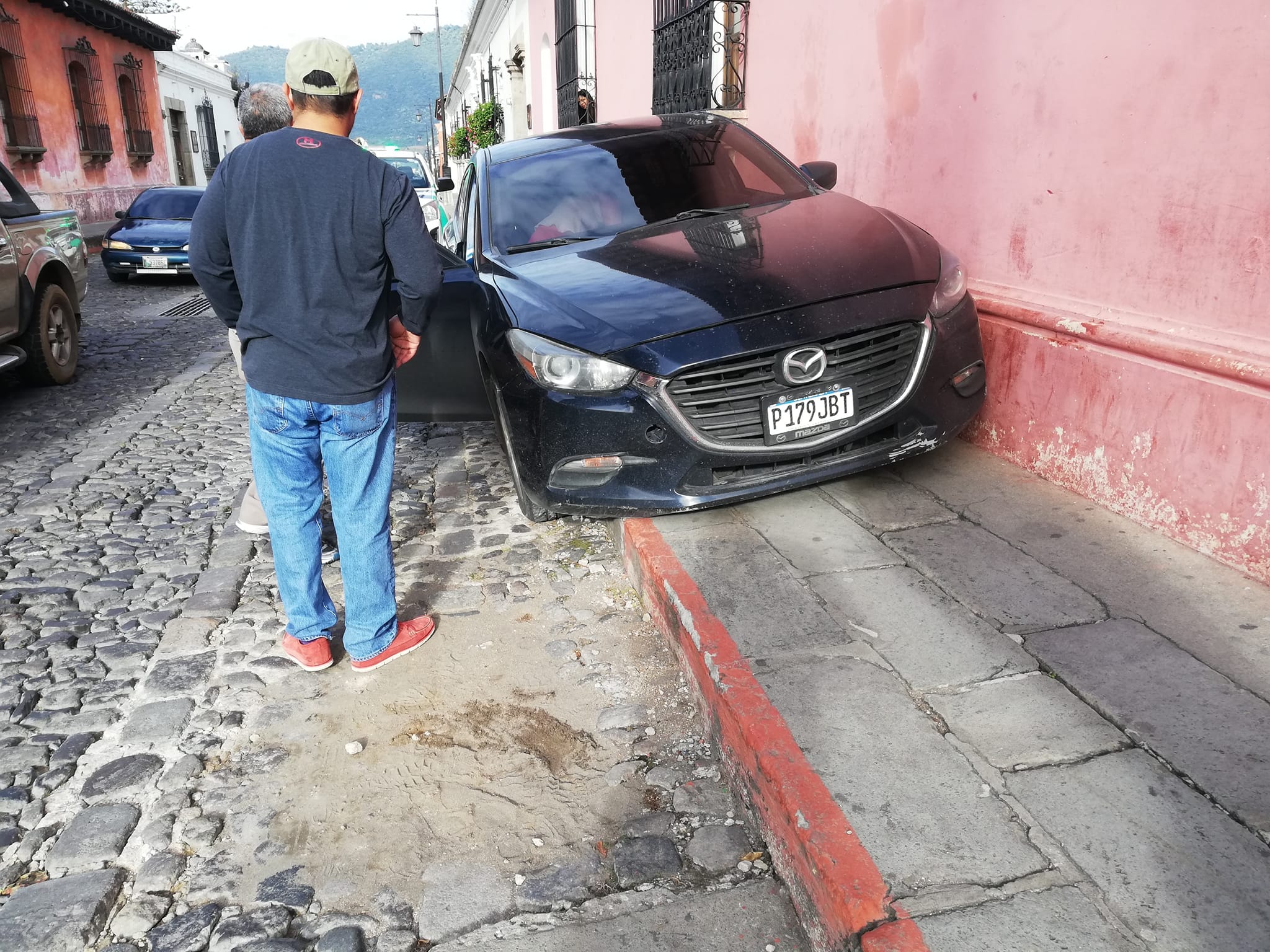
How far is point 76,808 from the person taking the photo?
256cm

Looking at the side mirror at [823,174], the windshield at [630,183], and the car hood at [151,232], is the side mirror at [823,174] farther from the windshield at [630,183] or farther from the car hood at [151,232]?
the car hood at [151,232]

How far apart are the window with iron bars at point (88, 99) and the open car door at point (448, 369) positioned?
21018 mm

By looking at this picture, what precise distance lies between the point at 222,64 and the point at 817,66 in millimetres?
35387

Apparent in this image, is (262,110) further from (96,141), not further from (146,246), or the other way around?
(96,141)

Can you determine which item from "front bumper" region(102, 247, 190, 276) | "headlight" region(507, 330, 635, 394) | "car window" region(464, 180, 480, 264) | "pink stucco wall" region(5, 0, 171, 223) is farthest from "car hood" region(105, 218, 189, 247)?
"headlight" region(507, 330, 635, 394)

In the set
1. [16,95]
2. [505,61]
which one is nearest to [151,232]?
[16,95]

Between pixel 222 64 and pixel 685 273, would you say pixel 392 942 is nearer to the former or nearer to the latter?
pixel 685 273

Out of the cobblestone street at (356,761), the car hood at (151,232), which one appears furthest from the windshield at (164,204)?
the cobblestone street at (356,761)

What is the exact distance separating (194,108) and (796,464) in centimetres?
3437

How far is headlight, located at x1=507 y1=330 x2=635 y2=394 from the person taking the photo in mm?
3324

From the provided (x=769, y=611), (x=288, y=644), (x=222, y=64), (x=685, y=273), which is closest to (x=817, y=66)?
(x=685, y=273)

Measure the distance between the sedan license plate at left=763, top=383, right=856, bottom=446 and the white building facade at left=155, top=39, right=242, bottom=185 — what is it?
30000 millimetres

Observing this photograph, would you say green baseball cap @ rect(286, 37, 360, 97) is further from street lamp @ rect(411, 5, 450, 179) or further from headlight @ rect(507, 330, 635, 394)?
street lamp @ rect(411, 5, 450, 179)

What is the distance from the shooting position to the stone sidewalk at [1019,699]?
A: 1901 millimetres
